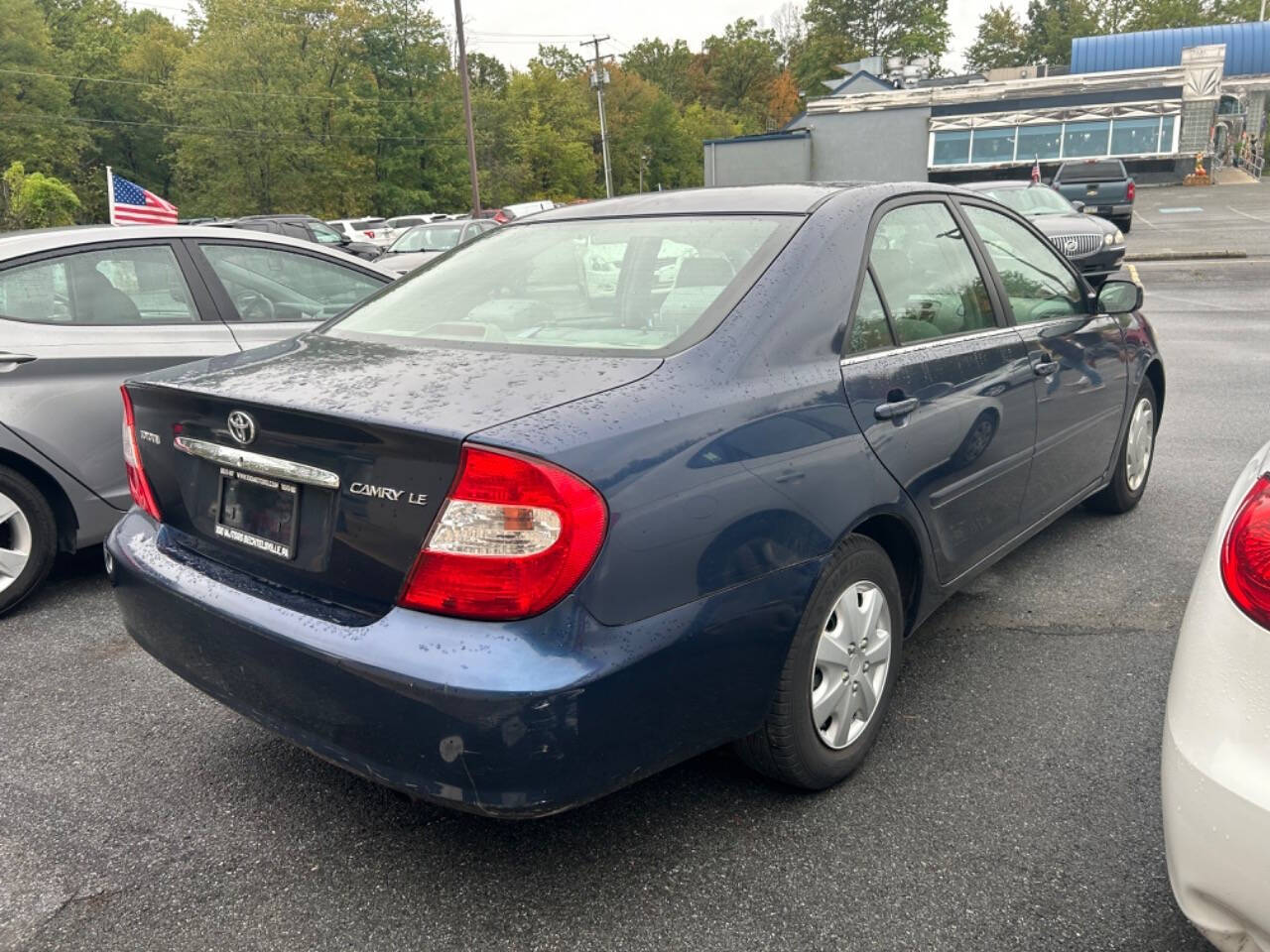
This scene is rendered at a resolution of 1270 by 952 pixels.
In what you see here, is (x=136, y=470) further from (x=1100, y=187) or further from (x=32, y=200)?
(x=1100, y=187)

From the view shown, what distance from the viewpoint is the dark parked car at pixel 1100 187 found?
76.6 feet

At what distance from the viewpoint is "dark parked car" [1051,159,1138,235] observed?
2334 centimetres

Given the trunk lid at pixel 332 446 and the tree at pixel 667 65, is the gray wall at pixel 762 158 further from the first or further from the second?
the tree at pixel 667 65

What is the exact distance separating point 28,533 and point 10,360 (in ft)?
2.21

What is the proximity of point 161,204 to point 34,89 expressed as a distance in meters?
49.3

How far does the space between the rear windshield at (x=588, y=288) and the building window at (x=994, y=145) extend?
43.3m

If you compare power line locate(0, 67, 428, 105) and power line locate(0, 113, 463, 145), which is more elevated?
power line locate(0, 67, 428, 105)

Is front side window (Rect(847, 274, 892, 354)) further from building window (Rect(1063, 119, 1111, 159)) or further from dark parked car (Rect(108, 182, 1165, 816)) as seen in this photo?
building window (Rect(1063, 119, 1111, 159))

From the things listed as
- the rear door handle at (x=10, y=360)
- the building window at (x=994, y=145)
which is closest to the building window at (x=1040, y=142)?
the building window at (x=994, y=145)

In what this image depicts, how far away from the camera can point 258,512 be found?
90.5 inches

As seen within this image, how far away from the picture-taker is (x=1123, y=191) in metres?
23.2

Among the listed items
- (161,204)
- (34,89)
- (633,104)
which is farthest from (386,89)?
(161,204)

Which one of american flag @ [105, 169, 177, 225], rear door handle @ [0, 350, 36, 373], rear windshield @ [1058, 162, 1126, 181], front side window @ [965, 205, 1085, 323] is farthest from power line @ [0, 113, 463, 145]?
front side window @ [965, 205, 1085, 323]

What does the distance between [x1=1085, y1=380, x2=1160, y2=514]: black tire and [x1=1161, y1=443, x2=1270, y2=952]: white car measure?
294 cm
